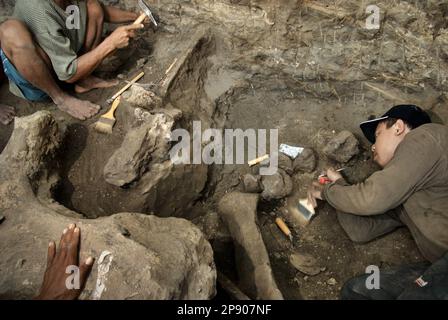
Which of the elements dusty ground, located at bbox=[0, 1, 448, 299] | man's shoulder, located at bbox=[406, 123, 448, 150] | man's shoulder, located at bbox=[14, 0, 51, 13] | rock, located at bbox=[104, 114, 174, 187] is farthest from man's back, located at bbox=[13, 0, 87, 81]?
man's shoulder, located at bbox=[406, 123, 448, 150]

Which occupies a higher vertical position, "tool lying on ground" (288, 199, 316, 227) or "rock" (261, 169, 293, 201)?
"rock" (261, 169, 293, 201)

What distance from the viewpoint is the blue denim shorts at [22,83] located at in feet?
10.5

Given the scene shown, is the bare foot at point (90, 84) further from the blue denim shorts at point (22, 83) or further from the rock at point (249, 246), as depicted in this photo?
the rock at point (249, 246)

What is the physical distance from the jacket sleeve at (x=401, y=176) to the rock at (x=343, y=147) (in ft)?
1.85

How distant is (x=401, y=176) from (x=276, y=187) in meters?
0.94

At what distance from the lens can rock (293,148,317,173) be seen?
3.05 metres

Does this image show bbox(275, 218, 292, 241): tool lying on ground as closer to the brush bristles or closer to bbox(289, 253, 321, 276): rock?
bbox(289, 253, 321, 276): rock

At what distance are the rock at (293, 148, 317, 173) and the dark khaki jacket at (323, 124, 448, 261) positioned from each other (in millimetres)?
595

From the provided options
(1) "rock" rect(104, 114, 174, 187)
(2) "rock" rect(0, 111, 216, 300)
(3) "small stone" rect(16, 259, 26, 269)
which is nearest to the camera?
(2) "rock" rect(0, 111, 216, 300)

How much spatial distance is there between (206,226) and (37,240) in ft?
4.00

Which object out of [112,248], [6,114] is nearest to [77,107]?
[6,114]

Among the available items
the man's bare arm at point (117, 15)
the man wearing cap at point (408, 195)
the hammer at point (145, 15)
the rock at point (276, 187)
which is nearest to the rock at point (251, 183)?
the rock at point (276, 187)
